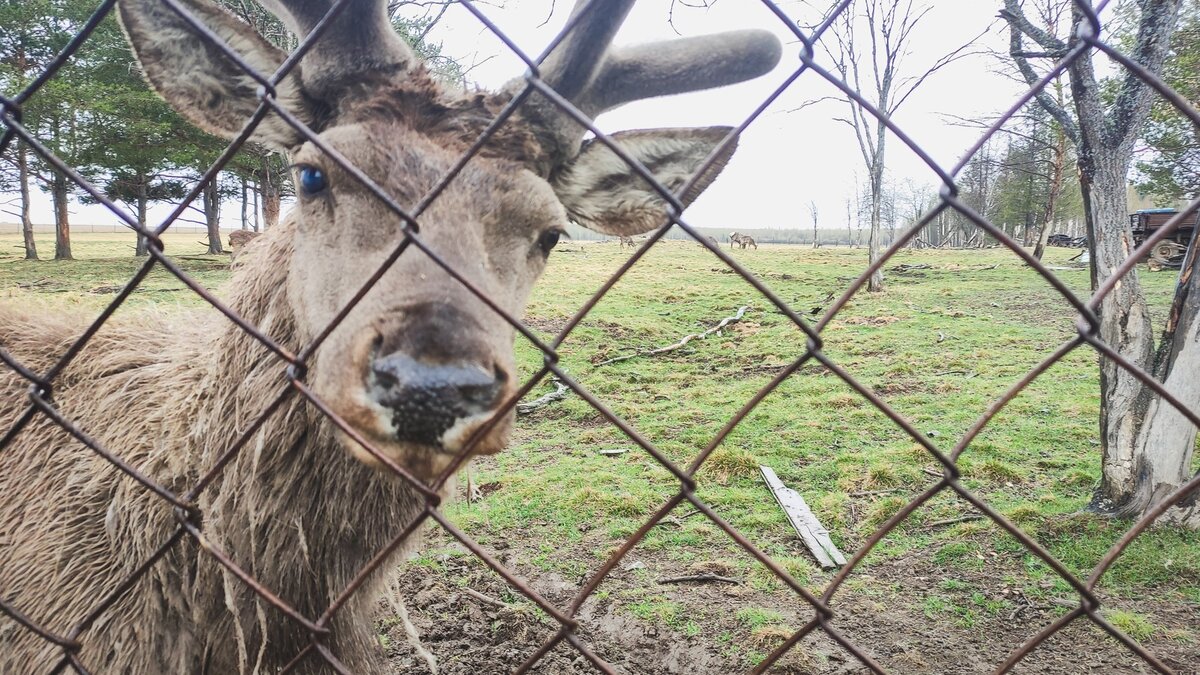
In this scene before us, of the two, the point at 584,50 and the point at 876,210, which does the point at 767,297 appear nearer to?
the point at 584,50

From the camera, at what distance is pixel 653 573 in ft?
14.5

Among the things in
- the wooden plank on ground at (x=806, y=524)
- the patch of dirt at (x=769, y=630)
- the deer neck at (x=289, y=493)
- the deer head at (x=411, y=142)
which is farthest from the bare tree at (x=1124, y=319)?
the deer neck at (x=289, y=493)

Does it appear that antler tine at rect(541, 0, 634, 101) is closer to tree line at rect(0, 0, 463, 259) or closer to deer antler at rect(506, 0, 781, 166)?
deer antler at rect(506, 0, 781, 166)

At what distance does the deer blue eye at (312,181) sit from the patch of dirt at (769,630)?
2590 mm

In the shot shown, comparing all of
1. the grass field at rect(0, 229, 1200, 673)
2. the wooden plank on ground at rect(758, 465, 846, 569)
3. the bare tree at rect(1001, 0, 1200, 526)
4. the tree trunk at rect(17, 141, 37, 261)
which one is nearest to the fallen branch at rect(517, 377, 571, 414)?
the grass field at rect(0, 229, 1200, 673)

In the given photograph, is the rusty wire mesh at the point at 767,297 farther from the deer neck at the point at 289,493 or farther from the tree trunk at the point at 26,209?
the tree trunk at the point at 26,209

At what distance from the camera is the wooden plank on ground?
4500 mm

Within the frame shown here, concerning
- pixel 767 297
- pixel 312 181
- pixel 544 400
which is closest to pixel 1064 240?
pixel 544 400

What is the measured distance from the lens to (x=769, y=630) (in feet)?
12.2

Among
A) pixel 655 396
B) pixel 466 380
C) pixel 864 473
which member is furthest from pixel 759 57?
pixel 655 396

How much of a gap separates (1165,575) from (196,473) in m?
5.12

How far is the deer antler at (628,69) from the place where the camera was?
6.55 ft

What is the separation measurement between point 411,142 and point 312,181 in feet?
1.12

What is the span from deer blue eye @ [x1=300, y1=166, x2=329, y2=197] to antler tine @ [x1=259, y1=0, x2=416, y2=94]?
25 cm
